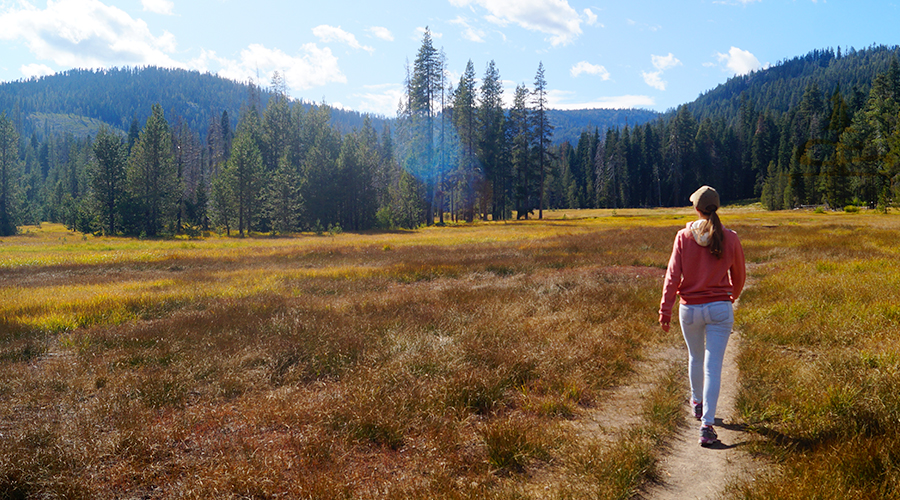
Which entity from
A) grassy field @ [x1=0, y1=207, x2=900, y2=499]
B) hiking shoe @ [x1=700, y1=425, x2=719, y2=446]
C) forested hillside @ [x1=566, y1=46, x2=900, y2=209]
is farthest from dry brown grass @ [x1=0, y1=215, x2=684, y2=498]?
forested hillside @ [x1=566, y1=46, x2=900, y2=209]

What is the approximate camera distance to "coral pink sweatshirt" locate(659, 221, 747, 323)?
4598mm

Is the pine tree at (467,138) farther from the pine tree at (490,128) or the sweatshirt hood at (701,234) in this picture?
the sweatshirt hood at (701,234)

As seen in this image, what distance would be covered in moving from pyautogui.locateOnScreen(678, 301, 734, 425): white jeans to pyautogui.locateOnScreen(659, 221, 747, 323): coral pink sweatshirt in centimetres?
11

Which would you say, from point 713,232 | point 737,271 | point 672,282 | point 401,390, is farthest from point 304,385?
point 737,271

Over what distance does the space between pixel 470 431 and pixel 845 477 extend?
10.1ft

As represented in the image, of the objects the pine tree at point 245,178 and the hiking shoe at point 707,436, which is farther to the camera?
the pine tree at point 245,178

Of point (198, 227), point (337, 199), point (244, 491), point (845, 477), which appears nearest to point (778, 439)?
point (845, 477)

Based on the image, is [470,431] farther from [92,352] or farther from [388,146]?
[388,146]

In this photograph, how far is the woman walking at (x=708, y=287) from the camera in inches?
179

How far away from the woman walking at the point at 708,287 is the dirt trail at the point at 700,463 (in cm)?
18

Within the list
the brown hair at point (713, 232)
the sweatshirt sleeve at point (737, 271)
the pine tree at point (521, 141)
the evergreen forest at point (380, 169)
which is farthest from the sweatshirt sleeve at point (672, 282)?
the pine tree at point (521, 141)

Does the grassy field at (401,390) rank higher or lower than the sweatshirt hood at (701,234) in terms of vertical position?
lower

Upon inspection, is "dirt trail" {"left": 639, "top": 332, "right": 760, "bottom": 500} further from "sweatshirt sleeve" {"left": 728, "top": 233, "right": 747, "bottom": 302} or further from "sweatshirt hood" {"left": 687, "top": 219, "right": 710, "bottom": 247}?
"sweatshirt hood" {"left": 687, "top": 219, "right": 710, "bottom": 247}

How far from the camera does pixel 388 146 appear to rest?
99.4 meters
